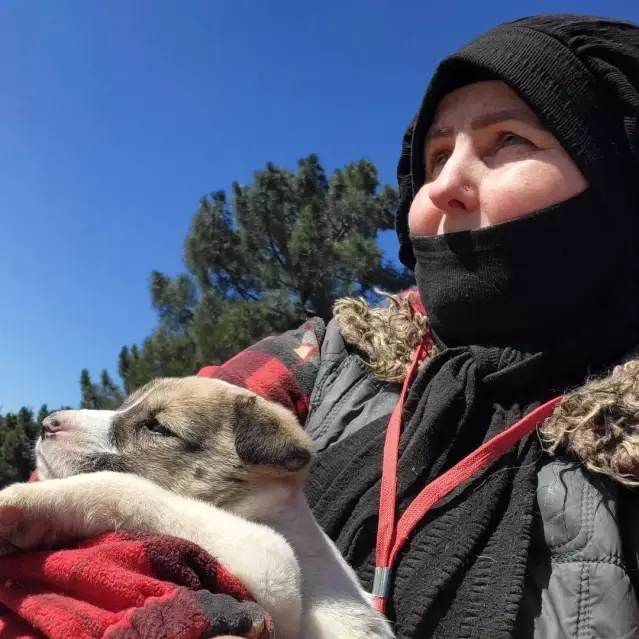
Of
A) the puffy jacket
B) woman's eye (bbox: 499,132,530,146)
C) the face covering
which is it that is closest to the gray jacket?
the puffy jacket

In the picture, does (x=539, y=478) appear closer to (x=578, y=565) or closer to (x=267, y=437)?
(x=578, y=565)

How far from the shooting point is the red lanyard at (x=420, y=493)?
194cm

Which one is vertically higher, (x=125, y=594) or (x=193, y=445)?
(x=193, y=445)

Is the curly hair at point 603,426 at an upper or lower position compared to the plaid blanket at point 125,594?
lower

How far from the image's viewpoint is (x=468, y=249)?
2.37 metres

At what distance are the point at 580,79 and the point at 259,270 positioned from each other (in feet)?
39.5

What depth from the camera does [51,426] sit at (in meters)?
2.16

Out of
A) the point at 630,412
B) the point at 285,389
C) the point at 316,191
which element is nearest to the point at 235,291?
the point at 316,191

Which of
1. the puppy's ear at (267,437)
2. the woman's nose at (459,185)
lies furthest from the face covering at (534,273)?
the puppy's ear at (267,437)

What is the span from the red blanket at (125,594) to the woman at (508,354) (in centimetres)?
69

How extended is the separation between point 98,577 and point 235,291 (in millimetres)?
13306

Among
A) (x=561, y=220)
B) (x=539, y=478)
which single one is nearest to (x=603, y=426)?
(x=539, y=478)

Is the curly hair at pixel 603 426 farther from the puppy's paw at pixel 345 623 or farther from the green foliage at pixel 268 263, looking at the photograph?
the green foliage at pixel 268 263

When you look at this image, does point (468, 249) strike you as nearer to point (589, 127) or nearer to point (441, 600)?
point (589, 127)
